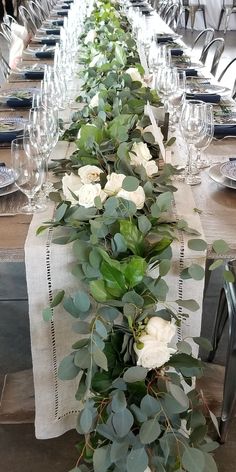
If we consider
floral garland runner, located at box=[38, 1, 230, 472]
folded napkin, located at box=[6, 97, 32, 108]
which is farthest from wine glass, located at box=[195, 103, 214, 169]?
folded napkin, located at box=[6, 97, 32, 108]

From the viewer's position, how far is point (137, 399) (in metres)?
1.12

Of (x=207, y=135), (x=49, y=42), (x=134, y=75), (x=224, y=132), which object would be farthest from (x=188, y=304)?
(x=49, y=42)

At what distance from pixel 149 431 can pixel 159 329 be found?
18cm

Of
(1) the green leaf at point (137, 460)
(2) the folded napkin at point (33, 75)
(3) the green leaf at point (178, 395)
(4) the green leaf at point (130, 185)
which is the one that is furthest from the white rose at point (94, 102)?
(2) the folded napkin at point (33, 75)

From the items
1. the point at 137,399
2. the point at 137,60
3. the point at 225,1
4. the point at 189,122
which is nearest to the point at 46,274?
the point at 137,399

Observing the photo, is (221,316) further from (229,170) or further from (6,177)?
(6,177)

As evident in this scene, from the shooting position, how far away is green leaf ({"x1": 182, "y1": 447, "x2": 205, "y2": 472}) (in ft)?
3.30

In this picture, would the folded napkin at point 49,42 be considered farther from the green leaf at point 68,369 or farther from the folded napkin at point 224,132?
the green leaf at point 68,369

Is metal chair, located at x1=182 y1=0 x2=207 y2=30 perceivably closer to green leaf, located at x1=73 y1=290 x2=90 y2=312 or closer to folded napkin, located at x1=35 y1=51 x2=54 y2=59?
folded napkin, located at x1=35 y1=51 x2=54 y2=59

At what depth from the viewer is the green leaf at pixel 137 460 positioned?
1019mm

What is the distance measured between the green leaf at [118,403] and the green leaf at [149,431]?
50mm

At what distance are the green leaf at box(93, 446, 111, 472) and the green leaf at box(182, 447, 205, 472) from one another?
5.8 inches

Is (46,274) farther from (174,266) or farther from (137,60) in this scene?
(137,60)

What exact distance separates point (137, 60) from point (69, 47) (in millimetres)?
864
